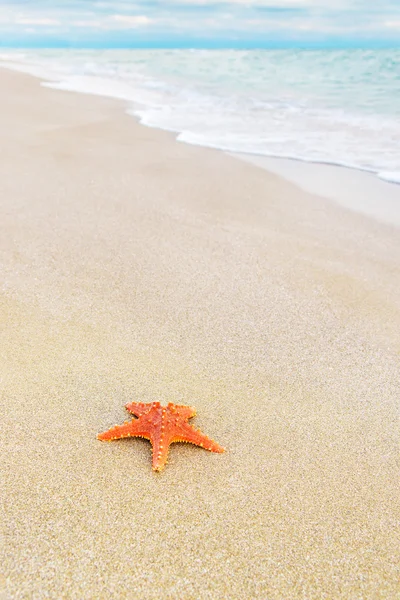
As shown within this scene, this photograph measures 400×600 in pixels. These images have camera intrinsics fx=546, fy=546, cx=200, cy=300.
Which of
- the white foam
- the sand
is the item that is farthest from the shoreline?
the sand

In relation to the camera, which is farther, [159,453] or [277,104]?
[277,104]

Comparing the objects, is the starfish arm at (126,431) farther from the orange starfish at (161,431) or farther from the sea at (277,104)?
the sea at (277,104)

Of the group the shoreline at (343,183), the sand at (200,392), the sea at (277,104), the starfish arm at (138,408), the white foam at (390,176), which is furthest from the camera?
the sea at (277,104)

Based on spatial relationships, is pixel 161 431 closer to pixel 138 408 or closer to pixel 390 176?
pixel 138 408

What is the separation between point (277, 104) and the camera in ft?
45.4

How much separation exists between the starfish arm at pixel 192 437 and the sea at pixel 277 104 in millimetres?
5741

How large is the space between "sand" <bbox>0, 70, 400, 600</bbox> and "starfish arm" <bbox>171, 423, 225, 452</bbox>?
84mm

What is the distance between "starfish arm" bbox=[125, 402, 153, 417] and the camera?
2670 mm

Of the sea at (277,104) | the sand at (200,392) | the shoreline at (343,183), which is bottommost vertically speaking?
the sand at (200,392)

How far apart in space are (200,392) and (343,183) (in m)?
4.87

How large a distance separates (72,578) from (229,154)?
7156mm

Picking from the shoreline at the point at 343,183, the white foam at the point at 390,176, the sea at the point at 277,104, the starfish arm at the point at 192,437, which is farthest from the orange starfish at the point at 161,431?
the sea at the point at 277,104

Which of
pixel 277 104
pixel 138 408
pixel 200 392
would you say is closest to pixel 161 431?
pixel 138 408

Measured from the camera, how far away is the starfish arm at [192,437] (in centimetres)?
255
